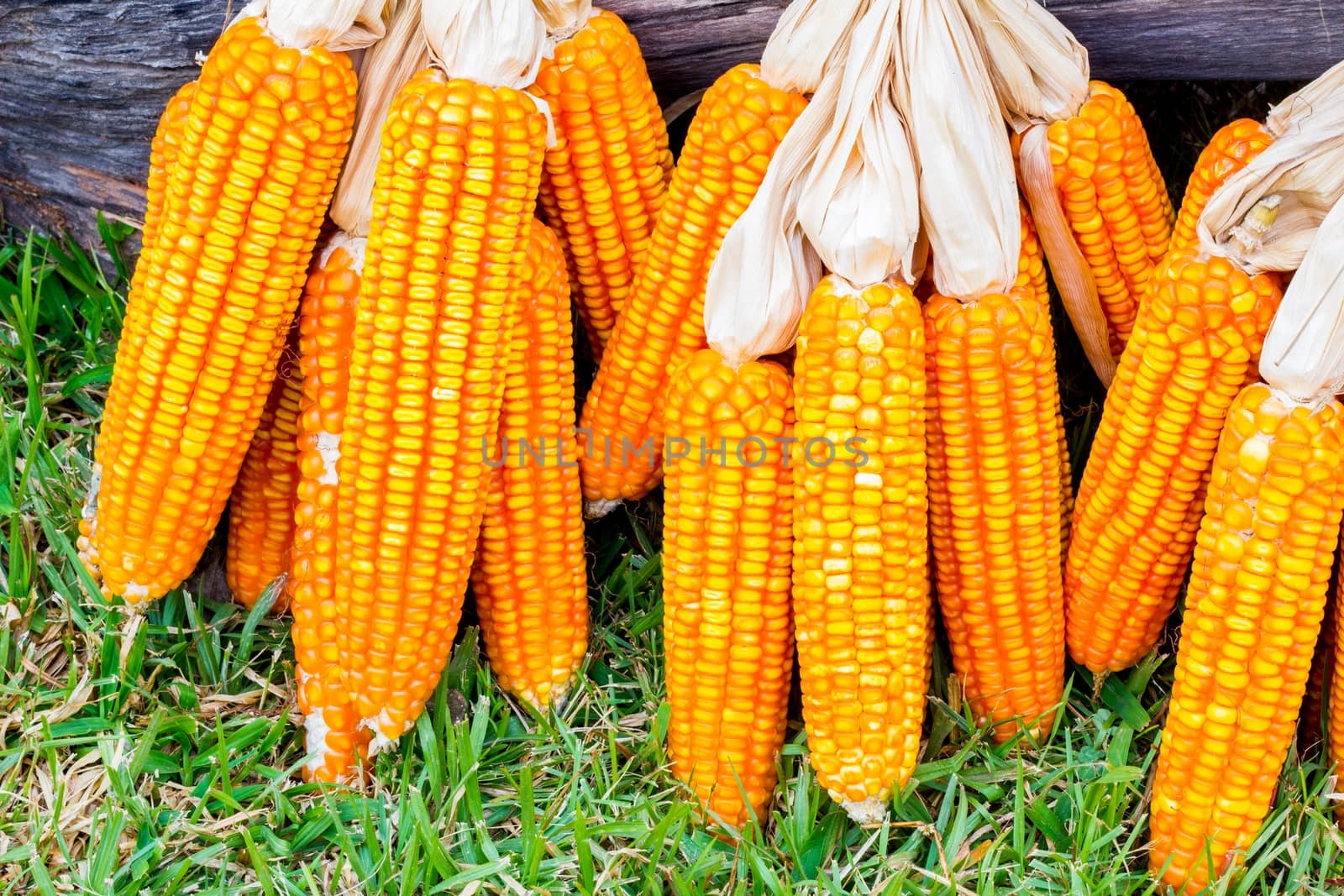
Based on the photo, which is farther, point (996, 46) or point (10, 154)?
point (10, 154)

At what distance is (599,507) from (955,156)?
102 cm

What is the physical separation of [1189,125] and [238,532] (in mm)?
2288

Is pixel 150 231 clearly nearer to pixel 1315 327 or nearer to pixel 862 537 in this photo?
pixel 862 537

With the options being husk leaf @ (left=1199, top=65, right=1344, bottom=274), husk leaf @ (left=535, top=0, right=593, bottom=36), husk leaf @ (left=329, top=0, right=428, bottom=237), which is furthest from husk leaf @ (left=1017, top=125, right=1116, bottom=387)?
husk leaf @ (left=329, top=0, right=428, bottom=237)

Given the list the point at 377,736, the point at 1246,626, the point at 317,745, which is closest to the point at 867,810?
the point at 1246,626

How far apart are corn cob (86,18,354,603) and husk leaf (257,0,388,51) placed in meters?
0.02

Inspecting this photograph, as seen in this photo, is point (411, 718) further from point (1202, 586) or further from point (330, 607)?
point (1202, 586)

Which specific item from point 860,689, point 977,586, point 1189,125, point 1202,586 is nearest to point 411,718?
point 860,689

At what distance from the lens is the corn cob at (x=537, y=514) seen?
2297 mm

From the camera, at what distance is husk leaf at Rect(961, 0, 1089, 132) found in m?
2.18

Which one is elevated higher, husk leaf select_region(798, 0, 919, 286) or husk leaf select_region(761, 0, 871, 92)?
husk leaf select_region(761, 0, 871, 92)

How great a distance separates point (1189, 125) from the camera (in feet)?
9.46

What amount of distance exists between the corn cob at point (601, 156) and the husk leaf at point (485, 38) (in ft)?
0.55

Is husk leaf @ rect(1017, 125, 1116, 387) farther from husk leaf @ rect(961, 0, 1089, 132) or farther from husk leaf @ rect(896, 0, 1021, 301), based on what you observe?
husk leaf @ rect(896, 0, 1021, 301)
